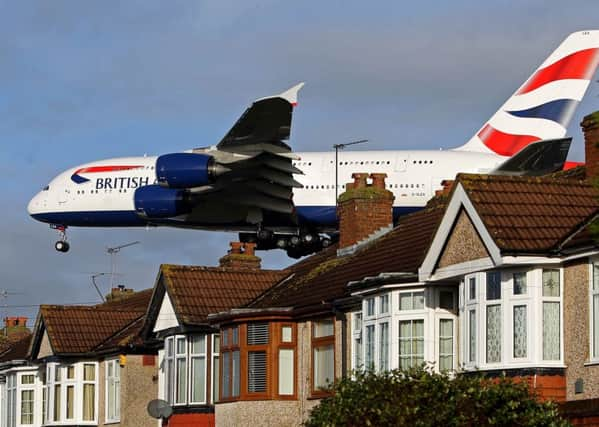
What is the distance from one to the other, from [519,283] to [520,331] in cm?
71

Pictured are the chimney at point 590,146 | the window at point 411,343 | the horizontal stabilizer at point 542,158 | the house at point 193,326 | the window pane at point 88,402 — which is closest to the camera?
the window at point 411,343

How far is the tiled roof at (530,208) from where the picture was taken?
23125mm

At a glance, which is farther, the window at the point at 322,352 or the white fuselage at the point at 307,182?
the white fuselage at the point at 307,182

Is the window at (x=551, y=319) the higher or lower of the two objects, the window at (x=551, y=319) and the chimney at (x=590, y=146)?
the lower

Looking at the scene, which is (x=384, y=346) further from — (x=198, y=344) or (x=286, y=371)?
(x=198, y=344)

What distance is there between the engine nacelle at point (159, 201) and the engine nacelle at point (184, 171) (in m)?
2.71

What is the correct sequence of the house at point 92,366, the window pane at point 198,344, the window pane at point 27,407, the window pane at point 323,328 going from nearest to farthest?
the window pane at point 323,328 < the window pane at point 198,344 < the house at point 92,366 < the window pane at point 27,407

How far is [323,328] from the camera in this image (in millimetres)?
31031

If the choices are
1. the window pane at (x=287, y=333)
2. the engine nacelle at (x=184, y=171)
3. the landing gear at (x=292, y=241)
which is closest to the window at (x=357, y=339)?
the window pane at (x=287, y=333)

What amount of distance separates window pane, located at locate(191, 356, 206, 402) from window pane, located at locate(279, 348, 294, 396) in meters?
4.15

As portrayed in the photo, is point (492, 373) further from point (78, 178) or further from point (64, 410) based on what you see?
point (78, 178)

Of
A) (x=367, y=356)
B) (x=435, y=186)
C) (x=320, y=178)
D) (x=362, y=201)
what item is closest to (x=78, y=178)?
(x=320, y=178)

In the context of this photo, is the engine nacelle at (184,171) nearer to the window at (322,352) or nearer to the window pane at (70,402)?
the window pane at (70,402)

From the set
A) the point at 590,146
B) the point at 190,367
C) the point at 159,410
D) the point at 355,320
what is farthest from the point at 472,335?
the point at 190,367
